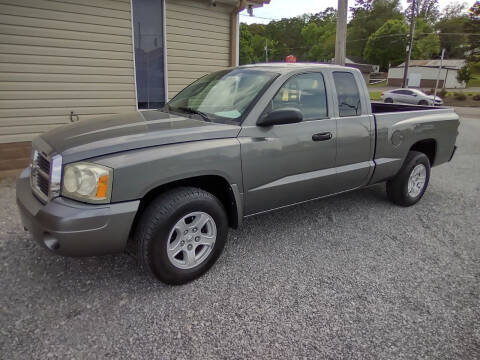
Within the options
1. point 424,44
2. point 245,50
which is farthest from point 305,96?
point 245,50

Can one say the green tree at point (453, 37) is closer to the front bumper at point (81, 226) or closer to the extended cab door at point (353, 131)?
the extended cab door at point (353, 131)

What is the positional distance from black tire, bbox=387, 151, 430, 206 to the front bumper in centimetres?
359

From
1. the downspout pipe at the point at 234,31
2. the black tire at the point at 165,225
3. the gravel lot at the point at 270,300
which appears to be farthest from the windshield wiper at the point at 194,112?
the downspout pipe at the point at 234,31

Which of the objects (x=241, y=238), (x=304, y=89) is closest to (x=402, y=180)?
(x=304, y=89)

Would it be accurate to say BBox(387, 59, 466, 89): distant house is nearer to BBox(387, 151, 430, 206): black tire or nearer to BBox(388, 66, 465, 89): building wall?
BBox(388, 66, 465, 89): building wall

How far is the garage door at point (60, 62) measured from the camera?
5598 millimetres

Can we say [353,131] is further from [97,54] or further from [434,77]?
[434,77]

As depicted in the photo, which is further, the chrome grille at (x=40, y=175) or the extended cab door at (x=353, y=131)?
the extended cab door at (x=353, y=131)

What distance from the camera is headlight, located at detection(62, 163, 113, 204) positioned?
2.51 m

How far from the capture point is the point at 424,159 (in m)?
4.94

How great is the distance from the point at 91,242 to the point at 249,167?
4.66 feet

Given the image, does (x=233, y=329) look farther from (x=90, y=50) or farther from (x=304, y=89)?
(x=90, y=50)

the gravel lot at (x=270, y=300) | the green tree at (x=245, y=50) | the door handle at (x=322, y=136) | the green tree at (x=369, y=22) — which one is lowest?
the gravel lot at (x=270, y=300)

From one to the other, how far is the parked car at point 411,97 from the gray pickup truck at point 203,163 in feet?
78.0
